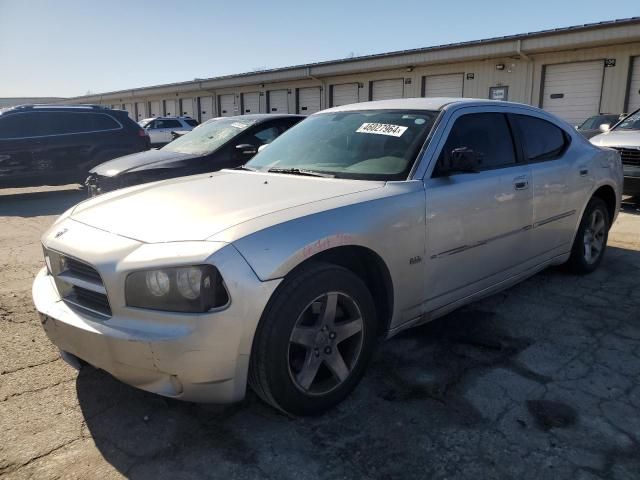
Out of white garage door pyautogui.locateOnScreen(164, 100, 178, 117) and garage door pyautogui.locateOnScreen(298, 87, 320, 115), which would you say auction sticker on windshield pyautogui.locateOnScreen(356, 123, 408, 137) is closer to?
garage door pyautogui.locateOnScreen(298, 87, 320, 115)

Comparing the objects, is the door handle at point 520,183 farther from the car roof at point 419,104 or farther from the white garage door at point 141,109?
the white garage door at point 141,109

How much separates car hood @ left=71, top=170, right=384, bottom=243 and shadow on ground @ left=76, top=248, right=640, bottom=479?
952mm

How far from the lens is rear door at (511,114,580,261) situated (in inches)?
160

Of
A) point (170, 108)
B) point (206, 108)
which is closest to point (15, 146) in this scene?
point (206, 108)

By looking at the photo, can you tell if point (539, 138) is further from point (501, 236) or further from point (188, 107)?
point (188, 107)

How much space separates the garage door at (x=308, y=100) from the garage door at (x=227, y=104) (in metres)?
6.38

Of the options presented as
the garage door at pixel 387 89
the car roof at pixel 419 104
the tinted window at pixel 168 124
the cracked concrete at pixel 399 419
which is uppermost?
the garage door at pixel 387 89

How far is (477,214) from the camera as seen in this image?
11.1ft

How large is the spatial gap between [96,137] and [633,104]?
15100 mm

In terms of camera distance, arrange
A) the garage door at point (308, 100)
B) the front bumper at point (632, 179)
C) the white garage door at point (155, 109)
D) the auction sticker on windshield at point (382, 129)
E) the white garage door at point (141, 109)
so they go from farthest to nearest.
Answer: the white garage door at point (141, 109) < the white garage door at point (155, 109) < the garage door at point (308, 100) < the front bumper at point (632, 179) < the auction sticker on windshield at point (382, 129)

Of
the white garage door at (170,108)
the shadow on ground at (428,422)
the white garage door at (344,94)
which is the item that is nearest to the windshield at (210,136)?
the shadow on ground at (428,422)

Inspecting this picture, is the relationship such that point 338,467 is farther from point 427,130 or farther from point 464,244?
point 427,130

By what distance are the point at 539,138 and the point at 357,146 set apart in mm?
1751

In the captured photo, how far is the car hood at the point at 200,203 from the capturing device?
2.48 metres
